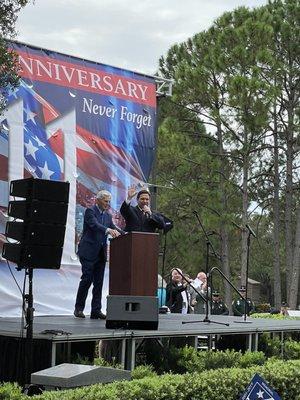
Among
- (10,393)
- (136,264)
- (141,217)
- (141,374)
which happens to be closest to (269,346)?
(141,217)

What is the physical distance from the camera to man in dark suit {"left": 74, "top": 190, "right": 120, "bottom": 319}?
8672 mm

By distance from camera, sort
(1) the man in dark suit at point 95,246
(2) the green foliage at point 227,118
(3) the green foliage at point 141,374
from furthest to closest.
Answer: (2) the green foliage at point 227,118 < (1) the man in dark suit at point 95,246 < (3) the green foliage at point 141,374

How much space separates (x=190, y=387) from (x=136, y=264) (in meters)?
2.10

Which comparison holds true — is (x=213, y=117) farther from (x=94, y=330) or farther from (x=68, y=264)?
(x=94, y=330)

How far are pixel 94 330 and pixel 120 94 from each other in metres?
6.01

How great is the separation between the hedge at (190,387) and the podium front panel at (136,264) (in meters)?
1.55

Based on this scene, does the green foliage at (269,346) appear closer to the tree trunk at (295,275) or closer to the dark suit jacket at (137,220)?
the dark suit jacket at (137,220)

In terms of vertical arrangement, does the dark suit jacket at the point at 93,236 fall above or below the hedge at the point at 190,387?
above

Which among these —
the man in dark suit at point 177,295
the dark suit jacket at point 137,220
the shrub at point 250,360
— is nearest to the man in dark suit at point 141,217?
the dark suit jacket at point 137,220

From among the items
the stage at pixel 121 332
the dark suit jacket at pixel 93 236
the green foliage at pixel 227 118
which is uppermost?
the green foliage at pixel 227 118

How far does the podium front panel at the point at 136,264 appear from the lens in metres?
7.51

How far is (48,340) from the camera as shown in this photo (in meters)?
6.62

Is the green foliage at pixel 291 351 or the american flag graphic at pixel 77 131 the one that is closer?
the green foliage at pixel 291 351

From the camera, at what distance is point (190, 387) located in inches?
222
